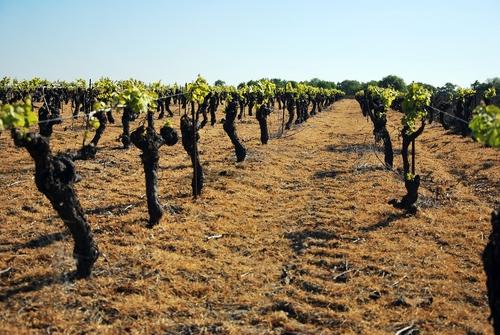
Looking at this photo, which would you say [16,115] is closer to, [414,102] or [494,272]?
[494,272]

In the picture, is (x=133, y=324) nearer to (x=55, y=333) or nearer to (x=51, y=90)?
(x=55, y=333)

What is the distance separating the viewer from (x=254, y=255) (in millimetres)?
9820

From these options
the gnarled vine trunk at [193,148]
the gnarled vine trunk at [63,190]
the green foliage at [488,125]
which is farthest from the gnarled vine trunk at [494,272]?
the gnarled vine trunk at [193,148]

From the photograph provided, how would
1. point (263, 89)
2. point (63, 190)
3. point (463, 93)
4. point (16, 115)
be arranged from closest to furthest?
point (16, 115) < point (63, 190) < point (263, 89) < point (463, 93)

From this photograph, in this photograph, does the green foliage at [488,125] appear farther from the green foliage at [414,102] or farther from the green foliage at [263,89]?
the green foliage at [263,89]

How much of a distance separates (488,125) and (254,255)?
19.1 ft

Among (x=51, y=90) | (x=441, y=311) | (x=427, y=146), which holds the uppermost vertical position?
(x=51, y=90)

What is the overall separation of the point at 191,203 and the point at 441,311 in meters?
7.68

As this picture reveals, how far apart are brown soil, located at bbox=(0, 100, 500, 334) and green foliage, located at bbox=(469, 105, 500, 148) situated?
3.15 metres

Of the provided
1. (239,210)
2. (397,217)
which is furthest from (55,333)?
(397,217)

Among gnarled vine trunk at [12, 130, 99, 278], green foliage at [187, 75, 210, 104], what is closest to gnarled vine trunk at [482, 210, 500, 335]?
gnarled vine trunk at [12, 130, 99, 278]

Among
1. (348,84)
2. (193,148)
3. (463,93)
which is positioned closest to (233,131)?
(193,148)

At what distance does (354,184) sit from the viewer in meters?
15.9

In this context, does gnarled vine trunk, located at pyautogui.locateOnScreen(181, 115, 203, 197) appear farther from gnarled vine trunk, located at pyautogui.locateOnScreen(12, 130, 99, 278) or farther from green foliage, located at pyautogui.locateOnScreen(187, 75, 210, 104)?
gnarled vine trunk, located at pyautogui.locateOnScreen(12, 130, 99, 278)
